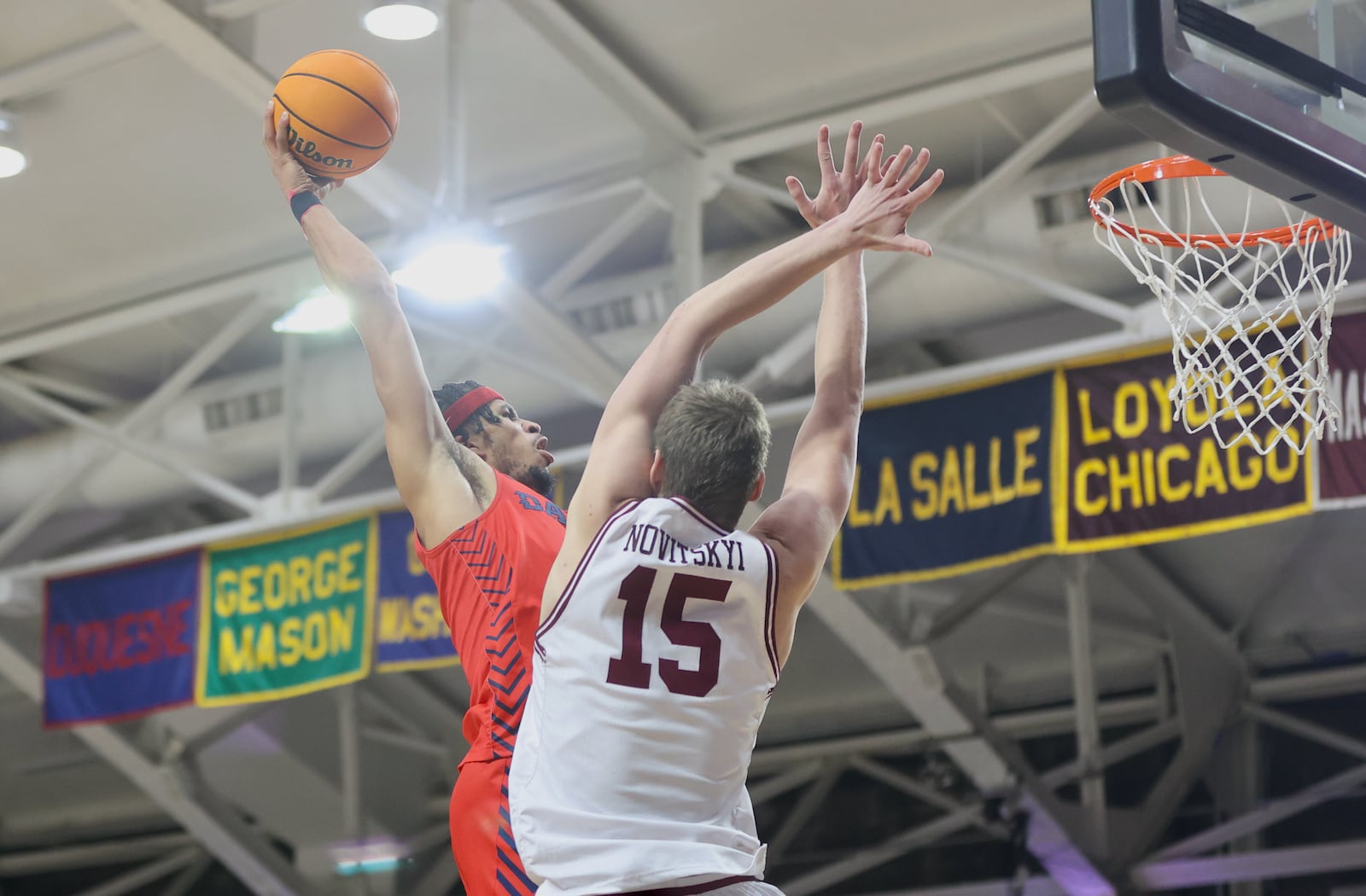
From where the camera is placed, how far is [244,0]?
8070mm

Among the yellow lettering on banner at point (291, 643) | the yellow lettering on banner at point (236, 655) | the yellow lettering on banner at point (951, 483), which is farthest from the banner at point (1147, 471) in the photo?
the yellow lettering on banner at point (236, 655)

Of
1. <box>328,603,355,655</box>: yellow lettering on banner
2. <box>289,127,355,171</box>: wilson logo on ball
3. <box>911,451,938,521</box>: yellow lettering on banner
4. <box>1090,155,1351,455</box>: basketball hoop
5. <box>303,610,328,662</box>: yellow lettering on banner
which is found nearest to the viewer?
<box>289,127,355,171</box>: wilson logo on ball

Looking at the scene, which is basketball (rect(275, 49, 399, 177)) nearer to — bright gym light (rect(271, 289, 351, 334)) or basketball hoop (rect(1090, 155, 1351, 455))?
basketball hoop (rect(1090, 155, 1351, 455))

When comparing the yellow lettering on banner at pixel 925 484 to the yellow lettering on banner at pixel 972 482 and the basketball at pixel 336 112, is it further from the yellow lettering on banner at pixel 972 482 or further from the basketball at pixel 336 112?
the basketball at pixel 336 112

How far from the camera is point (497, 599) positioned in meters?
3.79

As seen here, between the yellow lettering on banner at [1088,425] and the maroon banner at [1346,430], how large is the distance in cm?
112

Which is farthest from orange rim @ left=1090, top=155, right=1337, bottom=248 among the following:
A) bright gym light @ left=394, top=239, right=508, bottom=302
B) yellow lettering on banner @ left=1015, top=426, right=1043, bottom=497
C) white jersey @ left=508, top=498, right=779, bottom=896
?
bright gym light @ left=394, top=239, right=508, bottom=302

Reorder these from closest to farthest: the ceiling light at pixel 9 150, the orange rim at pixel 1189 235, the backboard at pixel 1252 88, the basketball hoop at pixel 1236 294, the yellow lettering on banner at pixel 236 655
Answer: the backboard at pixel 1252 88 < the basketball hoop at pixel 1236 294 < the orange rim at pixel 1189 235 < the ceiling light at pixel 9 150 < the yellow lettering on banner at pixel 236 655

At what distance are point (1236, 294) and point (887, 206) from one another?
638 centimetres

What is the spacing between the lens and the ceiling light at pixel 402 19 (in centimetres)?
803

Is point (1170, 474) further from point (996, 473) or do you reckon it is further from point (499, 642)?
point (499, 642)

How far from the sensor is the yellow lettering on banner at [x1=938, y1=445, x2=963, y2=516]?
9.40 meters

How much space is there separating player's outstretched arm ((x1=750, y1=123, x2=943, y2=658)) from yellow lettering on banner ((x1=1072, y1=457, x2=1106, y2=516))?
18.2 feet

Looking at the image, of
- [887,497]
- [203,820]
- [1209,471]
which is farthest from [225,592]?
[1209,471]
